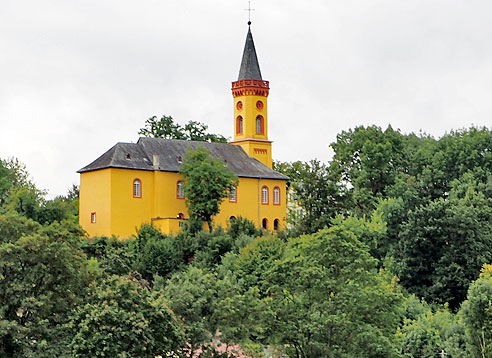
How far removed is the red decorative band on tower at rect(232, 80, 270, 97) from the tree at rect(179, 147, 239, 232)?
30.6 feet

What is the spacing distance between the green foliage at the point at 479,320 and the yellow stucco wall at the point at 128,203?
2977cm

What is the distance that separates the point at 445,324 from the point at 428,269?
13401mm

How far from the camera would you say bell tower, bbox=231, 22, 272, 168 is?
289ft

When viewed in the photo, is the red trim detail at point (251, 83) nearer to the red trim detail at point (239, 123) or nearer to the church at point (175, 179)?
the church at point (175, 179)

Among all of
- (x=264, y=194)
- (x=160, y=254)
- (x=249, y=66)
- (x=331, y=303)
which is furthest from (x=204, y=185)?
(x=331, y=303)

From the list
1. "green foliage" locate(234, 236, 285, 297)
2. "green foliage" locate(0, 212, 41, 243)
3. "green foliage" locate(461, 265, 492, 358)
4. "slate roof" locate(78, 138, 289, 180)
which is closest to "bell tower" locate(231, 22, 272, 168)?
"slate roof" locate(78, 138, 289, 180)

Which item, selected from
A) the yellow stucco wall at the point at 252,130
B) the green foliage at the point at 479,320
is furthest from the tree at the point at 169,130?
the green foliage at the point at 479,320

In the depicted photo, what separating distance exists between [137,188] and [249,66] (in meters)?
14.5

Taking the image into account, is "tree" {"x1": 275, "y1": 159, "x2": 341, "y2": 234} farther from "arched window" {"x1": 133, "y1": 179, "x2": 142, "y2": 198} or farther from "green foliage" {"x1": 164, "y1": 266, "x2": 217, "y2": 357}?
"green foliage" {"x1": 164, "y1": 266, "x2": 217, "y2": 357}

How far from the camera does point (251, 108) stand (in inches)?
3467

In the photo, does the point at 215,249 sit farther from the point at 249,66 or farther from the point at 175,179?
the point at 249,66

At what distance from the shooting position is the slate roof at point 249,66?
88.2 meters

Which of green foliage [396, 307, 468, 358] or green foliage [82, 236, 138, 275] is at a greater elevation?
green foliage [82, 236, 138, 275]

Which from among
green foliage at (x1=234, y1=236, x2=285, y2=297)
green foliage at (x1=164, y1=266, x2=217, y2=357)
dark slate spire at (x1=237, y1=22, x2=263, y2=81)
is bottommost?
green foliage at (x1=164, y1=266, x2=217, y2=357)
